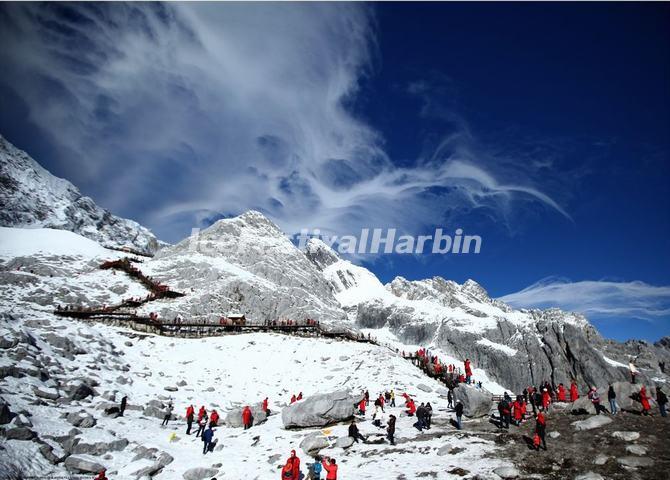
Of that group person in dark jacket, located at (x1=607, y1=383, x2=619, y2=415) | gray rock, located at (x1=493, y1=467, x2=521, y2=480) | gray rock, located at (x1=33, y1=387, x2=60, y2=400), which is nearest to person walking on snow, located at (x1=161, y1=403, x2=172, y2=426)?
gray rock, located at (x1=33, y1=387, x2=60, y2=400)

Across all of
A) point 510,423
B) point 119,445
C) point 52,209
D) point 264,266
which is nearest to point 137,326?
point 119,445

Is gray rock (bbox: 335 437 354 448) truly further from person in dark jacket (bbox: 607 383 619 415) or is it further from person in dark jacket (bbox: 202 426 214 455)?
person in dark jacket (bbox: 607 383 619 415)

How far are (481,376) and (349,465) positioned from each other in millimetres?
117178

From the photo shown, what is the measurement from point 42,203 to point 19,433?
561 feet

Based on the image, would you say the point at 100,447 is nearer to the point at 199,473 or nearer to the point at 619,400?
the point at 199,473

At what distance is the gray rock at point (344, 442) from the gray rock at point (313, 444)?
0.61 meters

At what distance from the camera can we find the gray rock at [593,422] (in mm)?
16250

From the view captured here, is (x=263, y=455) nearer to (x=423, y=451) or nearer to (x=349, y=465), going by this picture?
(x=349, y=465)

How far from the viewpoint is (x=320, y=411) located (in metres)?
21.6

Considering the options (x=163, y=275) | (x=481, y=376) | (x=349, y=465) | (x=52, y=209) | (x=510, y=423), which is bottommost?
(x=481, y=376)

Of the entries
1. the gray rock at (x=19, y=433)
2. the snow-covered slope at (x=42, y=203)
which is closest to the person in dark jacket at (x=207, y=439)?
the gray rock at (x=19, y=433)

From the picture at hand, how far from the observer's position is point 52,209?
14900cm

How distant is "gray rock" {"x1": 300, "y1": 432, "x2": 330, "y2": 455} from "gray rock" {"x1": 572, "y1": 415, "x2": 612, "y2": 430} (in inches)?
475

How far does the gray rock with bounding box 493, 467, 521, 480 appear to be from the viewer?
1255 cm
